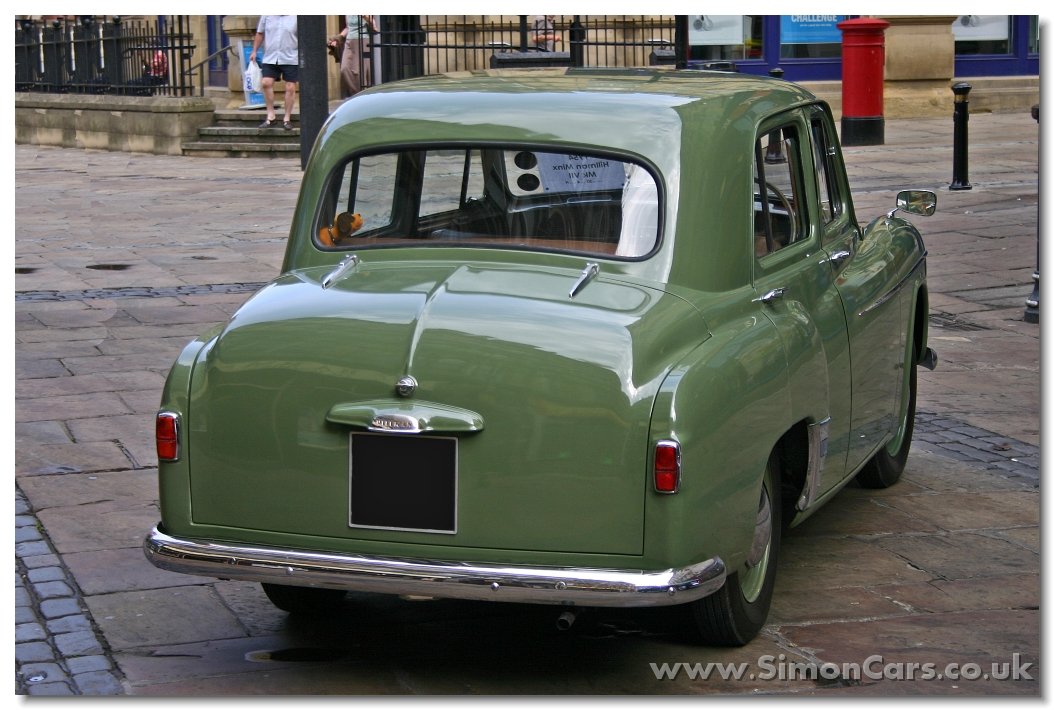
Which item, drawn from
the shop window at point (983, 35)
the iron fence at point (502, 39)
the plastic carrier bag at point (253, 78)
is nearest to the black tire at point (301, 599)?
the iron fence at point (502, 39)

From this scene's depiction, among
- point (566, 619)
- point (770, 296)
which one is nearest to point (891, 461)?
point (770, 296)

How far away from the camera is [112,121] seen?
24.0 m

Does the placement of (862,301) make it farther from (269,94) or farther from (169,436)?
(269,94)

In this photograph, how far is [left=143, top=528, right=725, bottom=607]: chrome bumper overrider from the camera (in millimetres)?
4023

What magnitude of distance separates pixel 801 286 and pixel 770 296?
1.17 feet

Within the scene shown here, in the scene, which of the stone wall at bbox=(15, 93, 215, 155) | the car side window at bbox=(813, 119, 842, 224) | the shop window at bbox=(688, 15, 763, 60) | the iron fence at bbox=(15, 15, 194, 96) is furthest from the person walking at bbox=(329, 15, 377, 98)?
the car side window at bbox=(813, 119, 842, 224)

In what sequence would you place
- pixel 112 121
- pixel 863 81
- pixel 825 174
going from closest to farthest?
pixel 825 174 < pixel 863 81 < pixel 112 121

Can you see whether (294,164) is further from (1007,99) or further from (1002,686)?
(1002,686)

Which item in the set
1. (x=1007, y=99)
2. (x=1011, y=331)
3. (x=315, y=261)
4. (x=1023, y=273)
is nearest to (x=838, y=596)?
(x=315, y=261)

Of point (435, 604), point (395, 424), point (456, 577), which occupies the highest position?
point (395, 424)

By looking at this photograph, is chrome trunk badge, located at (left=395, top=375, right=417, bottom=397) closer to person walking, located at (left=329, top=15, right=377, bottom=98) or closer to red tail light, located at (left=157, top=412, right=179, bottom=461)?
red tail light, located at (left=157, top=412, right=179, bottom=461)

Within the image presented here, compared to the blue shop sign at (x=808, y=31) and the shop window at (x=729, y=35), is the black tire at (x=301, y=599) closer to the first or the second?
the shop window at (x=729, y=35)

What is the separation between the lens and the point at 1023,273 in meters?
11.4

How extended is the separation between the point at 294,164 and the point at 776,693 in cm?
1708
